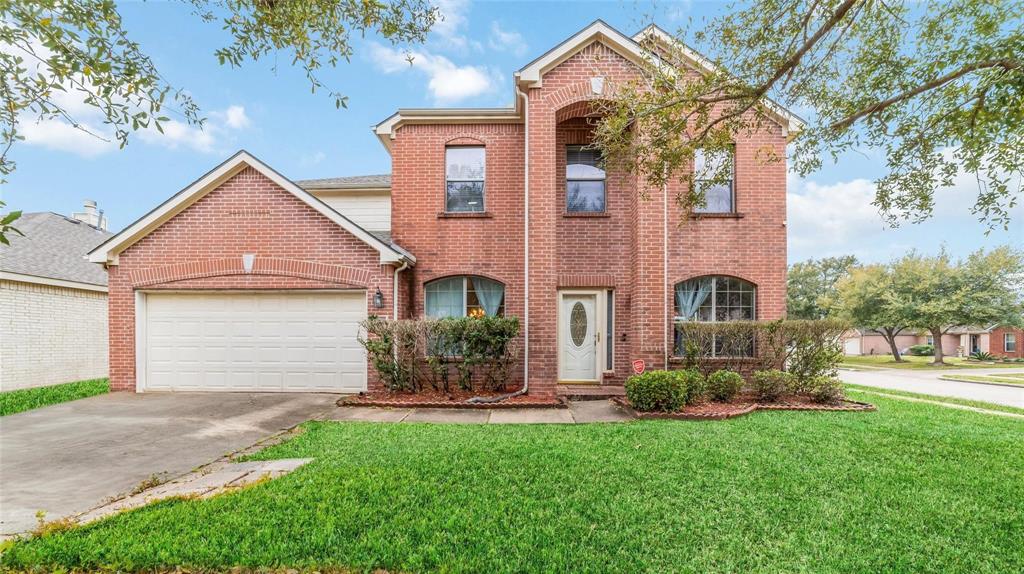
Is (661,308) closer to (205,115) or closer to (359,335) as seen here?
(359,335)

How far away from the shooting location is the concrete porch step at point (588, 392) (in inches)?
342

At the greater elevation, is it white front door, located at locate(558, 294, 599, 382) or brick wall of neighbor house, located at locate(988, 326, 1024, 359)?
white front door, located at locate(558, 294, 599, 382)

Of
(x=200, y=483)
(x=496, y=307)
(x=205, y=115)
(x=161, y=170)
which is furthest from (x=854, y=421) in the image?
(x=161, y=170)

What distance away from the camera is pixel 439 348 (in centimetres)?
855

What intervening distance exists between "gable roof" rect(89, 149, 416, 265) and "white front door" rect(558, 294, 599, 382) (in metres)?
3.86

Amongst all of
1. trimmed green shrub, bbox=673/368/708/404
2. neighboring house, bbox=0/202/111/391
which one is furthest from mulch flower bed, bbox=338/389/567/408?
neighboring house, bbox=0/202/111/391

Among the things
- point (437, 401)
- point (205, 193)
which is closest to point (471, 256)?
point (437, 401)

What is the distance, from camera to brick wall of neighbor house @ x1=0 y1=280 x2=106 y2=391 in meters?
10.1

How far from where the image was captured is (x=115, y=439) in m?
5.77

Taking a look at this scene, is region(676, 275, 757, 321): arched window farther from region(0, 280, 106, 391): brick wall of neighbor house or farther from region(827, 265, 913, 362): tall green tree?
region(827, 265, 913, 362): tall green tree

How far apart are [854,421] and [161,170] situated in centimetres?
1426

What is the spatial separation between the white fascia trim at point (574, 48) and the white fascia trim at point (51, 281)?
1251cm

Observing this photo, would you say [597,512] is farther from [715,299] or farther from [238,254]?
[238,254]

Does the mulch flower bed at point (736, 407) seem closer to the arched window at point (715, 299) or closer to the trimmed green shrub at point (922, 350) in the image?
the arched window at point (715, 299)
